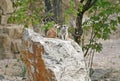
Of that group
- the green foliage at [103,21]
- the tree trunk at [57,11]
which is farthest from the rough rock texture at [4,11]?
the green foliage at [103,21]

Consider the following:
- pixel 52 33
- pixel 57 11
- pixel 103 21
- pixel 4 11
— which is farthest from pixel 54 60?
pixel 4 11

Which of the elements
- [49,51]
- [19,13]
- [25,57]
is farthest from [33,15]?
[49,51]

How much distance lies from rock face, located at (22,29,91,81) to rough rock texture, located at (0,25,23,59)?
7176mm

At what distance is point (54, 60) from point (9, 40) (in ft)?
24.9

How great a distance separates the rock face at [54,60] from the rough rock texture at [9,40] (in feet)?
23.5

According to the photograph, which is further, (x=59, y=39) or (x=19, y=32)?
(x=19, y=32)

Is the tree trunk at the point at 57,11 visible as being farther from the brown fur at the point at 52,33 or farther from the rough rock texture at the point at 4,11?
the rough rock texture at the point at 4,11

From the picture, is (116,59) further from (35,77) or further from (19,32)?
(35,77)

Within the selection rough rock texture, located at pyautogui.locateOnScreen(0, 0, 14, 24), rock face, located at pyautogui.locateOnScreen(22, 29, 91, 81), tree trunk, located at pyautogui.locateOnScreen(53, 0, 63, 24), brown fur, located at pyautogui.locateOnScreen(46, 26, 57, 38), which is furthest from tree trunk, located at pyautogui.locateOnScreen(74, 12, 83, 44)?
rough rock texture, located at pyautogui.locateOnScreen(0, 0, 14, 24)

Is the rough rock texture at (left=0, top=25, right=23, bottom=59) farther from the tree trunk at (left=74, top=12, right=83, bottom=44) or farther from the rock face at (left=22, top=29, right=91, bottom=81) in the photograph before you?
the rock face at (left=22, top=29, right=91, bottom=81)

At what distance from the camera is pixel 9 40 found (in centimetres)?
1133

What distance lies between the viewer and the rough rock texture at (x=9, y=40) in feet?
36.8

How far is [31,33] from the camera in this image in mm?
4199

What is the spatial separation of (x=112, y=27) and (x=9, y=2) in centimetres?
545
